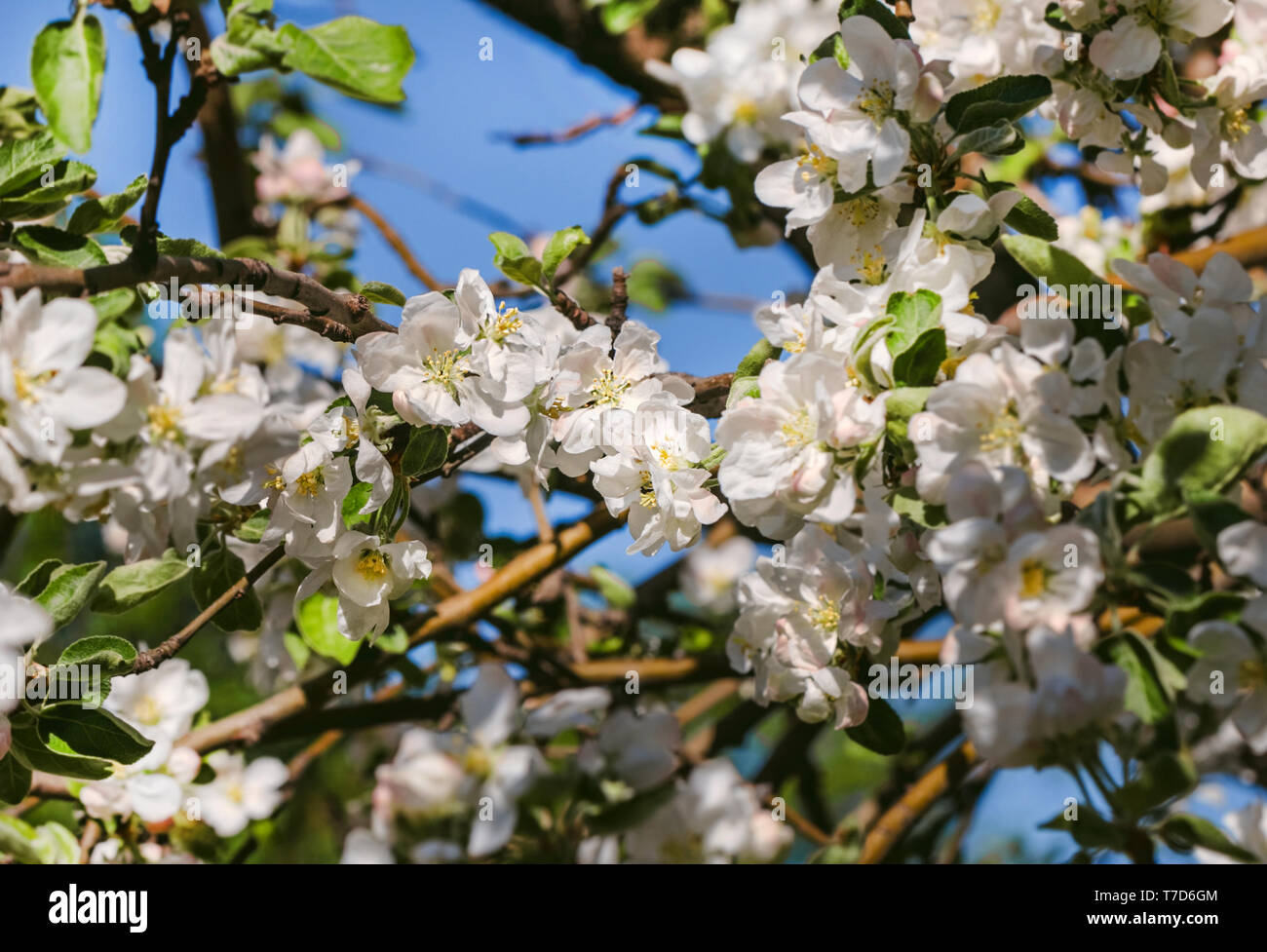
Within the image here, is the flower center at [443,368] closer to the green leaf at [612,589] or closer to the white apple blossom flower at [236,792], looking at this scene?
the white apple blossom flower at [236,792]

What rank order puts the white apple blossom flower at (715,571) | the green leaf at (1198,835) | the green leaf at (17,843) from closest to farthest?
the green leaf at (1198,835) → the green leaf at (17,843) → the white apple blossom flower at (715,571)

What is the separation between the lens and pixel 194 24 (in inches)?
57.3

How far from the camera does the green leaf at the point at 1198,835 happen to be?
666 mm

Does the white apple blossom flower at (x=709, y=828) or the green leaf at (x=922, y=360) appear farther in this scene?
the white apple blossom flower at (x=709, y=828)

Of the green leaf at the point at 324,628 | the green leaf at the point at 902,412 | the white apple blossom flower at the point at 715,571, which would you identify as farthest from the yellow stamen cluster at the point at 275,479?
the white apple blossom flower at the point at 715,571

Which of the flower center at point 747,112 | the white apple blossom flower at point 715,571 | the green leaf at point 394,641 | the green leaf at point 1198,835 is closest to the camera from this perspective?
the green leaf at point 1198,835

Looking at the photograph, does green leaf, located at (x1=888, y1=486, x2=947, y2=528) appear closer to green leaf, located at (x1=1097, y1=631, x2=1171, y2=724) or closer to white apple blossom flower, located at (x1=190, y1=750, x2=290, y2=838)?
green leaf, located at (x1=1097, y1=631, x2=1171, y2=724)

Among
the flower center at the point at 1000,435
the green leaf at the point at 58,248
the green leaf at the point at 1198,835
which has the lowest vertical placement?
the green leaf at the point at 1198,835

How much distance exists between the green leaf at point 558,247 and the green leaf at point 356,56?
18cm

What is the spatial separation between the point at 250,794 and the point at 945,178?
3.54 feet

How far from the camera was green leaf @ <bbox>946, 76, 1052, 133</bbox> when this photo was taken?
79 cm

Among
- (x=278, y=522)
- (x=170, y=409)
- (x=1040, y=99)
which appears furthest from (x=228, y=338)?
(x=1040, y=99)

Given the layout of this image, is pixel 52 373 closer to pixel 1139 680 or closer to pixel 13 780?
pixel 13 780
